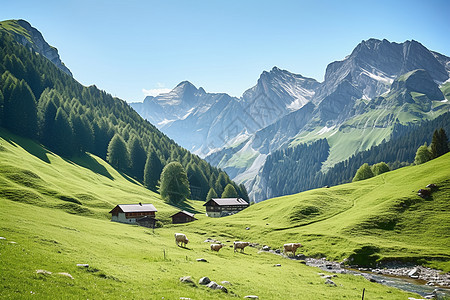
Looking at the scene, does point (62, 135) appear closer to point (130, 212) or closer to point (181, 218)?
point (130, 212)

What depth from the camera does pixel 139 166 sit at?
175125 mm

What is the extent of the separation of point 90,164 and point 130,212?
64411 mm

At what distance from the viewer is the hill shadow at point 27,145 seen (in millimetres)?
112750

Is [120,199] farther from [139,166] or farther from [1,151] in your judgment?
[139,166]

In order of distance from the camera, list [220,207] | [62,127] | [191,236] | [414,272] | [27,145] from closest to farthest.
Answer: [414,272] → [191,236] → [27,145] → [220,207] → [62,127]

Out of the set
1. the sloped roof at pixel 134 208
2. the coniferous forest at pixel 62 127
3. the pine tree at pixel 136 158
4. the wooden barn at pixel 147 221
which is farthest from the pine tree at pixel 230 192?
the wooden barn at pixel 147 221

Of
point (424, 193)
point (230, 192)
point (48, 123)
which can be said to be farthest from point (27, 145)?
point (424, 193)

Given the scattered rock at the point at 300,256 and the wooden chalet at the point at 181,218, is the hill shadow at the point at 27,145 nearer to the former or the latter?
the wooden chalet at the point at 181,218

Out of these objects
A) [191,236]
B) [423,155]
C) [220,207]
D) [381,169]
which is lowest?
[191,236]

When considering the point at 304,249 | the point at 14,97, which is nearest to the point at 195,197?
the point at 14,97

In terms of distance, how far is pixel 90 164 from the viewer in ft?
468

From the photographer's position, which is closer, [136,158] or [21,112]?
[21,112]

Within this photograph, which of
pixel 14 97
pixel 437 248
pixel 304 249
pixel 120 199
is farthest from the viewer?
pixel 14 97

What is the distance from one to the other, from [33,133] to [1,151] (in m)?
47.0
